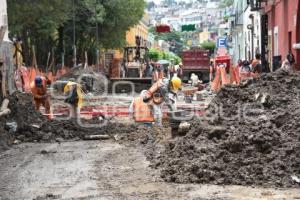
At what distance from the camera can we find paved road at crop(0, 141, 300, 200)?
9.61 m

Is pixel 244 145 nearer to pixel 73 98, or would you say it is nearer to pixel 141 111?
pixel 141 111

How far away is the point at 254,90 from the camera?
1453 centimetres

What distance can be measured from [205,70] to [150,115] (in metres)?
30.3

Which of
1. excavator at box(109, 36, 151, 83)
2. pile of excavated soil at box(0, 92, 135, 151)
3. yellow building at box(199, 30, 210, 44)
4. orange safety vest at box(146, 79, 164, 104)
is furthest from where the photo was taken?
yellow building at box(199, 30, 210, 44)

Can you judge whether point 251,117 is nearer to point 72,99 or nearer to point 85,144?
point 85,144

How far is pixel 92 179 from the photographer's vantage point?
36.0ft

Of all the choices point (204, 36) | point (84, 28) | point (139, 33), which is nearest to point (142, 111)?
point (84, 28)

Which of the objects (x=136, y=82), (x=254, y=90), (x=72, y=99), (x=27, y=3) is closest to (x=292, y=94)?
(x=254, y=90)

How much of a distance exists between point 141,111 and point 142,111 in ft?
0.09

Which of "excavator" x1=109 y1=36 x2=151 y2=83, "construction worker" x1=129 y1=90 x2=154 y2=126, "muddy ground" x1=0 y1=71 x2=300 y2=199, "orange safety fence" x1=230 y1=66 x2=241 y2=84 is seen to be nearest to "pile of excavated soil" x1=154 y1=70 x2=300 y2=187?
"muddy ground" x1=0 y1=71 x2=300 y2=199

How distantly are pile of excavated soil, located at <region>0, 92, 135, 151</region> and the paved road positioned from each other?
5.09 feet

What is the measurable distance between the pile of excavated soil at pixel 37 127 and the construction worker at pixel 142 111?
329 millimetres

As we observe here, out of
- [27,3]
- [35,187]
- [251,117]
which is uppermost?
[27,3]

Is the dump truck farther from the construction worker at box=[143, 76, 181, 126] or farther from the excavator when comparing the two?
the construction worker at box=[143, 76, 181, 126]
